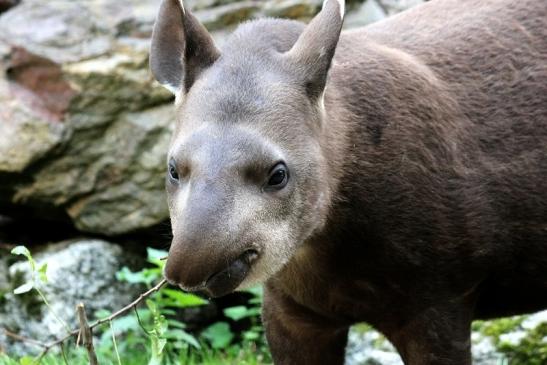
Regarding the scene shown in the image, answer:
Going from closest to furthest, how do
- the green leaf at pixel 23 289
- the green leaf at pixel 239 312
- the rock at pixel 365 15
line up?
the green leaf at pixel 23 289 < the green leaf at pixel 239 312 < the rock at pixel 365 15

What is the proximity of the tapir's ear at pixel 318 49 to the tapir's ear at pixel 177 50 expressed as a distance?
1.15 feet

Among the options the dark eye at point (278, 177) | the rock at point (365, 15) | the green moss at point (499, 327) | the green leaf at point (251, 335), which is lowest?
the green leaf at point (251, 335)

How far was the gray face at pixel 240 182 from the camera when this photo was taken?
12.8ft

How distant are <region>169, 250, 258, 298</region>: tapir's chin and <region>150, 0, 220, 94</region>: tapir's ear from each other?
889 millimetres

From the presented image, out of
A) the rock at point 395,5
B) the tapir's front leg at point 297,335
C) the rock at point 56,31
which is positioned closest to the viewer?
the tapir's front leg at point 297,335

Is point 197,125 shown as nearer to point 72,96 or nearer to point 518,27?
point 518,27

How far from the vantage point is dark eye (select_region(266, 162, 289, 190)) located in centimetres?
419

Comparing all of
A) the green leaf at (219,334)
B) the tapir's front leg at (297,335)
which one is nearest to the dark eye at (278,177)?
the tapir's front leg at (297,335)

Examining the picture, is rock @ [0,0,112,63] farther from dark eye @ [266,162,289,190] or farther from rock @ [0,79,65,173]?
dark eye @ [266,162,289,190]

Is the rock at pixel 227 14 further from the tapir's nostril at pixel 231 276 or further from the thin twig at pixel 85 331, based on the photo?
the tapir's nostril at pixel 231 276

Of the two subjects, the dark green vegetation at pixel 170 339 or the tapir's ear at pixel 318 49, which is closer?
the tapir's ear at pixel 318 49

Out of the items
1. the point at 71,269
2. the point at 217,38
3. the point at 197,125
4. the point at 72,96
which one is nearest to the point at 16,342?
the point at 71,269

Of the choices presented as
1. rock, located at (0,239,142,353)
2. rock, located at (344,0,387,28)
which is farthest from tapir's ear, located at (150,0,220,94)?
rock, located at (344,0,387,28)

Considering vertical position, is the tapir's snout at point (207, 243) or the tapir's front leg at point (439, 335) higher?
the tapir's snout at point (207, 243)
